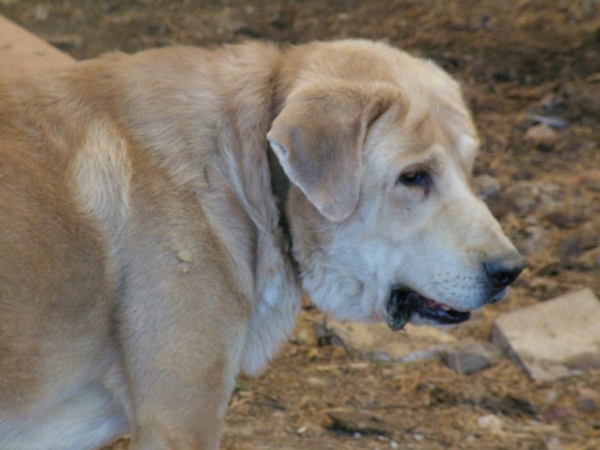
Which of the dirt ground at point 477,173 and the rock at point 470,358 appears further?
the rock at point 470,358

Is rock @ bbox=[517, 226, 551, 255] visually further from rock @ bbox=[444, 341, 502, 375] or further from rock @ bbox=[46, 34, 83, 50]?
rock @ bbox=[46, 34, 83, 50]

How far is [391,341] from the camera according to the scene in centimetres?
461

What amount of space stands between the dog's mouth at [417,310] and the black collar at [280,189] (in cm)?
44

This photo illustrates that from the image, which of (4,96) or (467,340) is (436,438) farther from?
(4,96)

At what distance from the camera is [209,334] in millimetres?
2932

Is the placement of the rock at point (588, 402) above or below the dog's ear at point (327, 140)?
below

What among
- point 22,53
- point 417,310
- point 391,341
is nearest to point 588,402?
point 391,341

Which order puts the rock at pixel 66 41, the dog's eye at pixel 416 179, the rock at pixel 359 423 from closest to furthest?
1. the dog's eye at pixel 416 179
2. the rock at pixel 359 423
3. the rock at pixel 66 41

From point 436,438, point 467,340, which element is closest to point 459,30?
point 467,340

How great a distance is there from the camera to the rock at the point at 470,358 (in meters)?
4.36

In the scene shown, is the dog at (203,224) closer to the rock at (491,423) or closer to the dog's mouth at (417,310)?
the dog's mouth at (417,310)

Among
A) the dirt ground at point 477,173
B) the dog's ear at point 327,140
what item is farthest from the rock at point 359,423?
the dog's ear at point 327,140

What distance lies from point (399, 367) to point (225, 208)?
1.72 meters

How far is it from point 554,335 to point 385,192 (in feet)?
5.82
